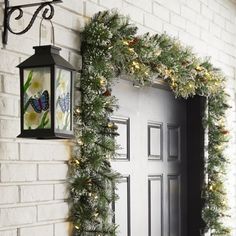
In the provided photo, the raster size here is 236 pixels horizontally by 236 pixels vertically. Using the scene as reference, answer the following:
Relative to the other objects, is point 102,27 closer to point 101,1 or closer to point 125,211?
point 101,1

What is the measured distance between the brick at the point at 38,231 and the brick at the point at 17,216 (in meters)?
0.03

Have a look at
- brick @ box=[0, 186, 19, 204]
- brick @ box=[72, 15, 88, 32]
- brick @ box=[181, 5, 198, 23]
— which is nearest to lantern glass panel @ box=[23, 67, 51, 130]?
brick @ box=[0, 186, 19, 204]

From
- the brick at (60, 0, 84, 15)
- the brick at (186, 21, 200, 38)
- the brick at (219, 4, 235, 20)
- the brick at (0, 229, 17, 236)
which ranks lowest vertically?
Answer: the brick at (0, 229, 17, 236)

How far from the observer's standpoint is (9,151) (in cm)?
218

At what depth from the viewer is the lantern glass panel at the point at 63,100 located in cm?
194

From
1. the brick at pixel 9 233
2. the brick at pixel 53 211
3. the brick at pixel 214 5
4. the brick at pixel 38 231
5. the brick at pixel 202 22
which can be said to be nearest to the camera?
the brick at pixel 9 233

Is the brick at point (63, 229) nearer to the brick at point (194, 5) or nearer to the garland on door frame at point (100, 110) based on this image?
the garland on door frame at point (100, 110)

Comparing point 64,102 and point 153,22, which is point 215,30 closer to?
point 153,22

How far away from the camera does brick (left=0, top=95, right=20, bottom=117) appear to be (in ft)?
7.07

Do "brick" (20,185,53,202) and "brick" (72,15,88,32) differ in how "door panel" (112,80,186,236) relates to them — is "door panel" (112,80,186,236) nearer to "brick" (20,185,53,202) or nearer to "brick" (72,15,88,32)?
"brick" (72,15,88,32)

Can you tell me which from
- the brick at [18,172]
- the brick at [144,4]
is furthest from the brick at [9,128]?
the brick at [144,4]

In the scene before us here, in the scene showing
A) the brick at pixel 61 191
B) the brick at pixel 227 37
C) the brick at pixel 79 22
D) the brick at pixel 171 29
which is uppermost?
the brick at pixel 227 37

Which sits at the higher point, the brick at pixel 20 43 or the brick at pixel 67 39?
the brick at pixel 67 39

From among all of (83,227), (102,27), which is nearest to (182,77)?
(102,27)
